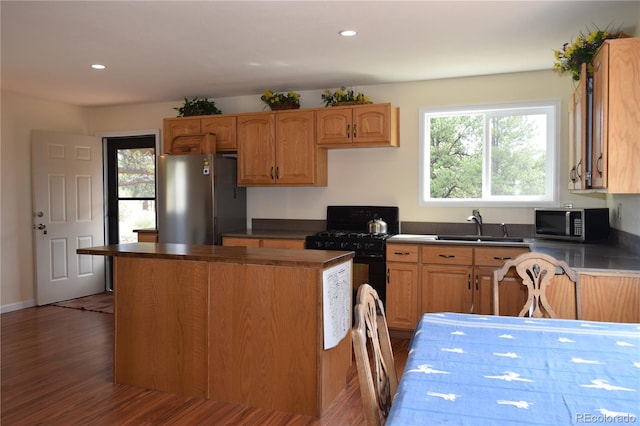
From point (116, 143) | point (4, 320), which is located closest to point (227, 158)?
point (116, 143)

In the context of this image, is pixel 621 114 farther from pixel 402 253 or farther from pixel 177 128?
pixel 177 128

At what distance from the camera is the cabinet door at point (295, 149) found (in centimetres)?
482

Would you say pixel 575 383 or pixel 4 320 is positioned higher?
pixel 575 383

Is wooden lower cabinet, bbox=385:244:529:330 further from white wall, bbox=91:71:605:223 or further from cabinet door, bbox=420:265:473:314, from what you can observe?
white wall, bbox=91:71:605:223

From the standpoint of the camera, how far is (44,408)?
293 cm

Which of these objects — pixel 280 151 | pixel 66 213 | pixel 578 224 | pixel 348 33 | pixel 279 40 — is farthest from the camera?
pixel 66 213

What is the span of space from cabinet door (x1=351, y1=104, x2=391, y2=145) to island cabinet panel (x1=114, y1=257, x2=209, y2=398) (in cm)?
223

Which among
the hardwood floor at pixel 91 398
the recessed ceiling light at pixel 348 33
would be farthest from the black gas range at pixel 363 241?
the recessed ceiling light at pixel 348 33

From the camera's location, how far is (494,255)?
3975 mm

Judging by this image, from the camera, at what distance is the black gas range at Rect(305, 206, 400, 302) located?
4371 mm

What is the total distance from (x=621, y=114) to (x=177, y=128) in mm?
4225

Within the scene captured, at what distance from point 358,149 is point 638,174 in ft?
9.17

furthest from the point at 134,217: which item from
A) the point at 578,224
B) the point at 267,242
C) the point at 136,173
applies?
the point at 578,224

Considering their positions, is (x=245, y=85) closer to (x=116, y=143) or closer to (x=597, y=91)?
(x=116, y=143)
